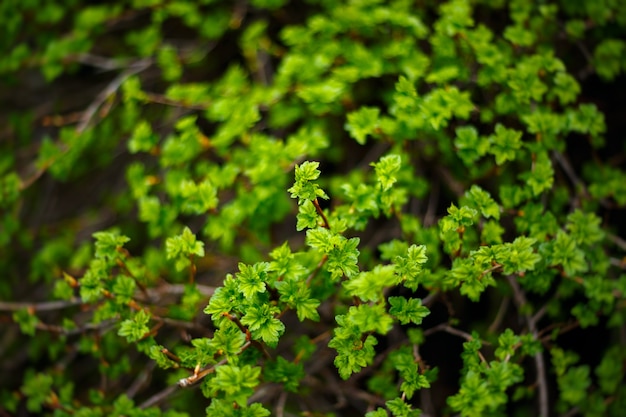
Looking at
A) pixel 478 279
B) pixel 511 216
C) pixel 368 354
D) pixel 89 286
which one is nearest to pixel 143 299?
pixel 89 286

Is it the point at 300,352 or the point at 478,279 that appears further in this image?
the point at 300,352

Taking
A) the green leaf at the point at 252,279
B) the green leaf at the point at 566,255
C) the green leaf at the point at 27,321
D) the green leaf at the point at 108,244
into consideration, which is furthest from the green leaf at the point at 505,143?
the green leaf at the point at 27,321

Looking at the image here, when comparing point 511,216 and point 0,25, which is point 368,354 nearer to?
point 511,216

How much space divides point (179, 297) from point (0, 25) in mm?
1518

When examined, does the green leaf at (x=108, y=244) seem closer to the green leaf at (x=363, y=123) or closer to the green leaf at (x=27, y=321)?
the green leaf at (x=27, y=321)

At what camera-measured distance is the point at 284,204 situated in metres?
2.07

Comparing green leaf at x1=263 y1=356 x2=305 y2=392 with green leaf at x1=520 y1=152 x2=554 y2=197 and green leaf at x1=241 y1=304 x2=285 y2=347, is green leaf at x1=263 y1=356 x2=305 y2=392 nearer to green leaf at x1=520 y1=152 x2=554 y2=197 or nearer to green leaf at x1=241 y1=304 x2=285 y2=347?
green leaf at x1=241 y1=304 x2=285 y2=347

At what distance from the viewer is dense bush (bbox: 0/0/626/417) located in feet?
4.86

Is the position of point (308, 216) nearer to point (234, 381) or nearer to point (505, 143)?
point (234, 381)

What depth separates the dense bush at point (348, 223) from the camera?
1.48 m

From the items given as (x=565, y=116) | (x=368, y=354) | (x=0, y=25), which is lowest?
(x=368, y=354)

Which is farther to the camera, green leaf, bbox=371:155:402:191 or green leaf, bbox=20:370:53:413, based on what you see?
green leaf, bbox=20:370:53:413

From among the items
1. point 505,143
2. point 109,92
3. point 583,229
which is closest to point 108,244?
point 109,92

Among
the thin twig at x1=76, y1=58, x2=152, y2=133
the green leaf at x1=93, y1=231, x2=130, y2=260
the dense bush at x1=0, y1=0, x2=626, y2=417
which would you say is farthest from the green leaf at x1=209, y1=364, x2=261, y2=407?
the thin twig at x1=76, y1=58, x2=152, y2=133
